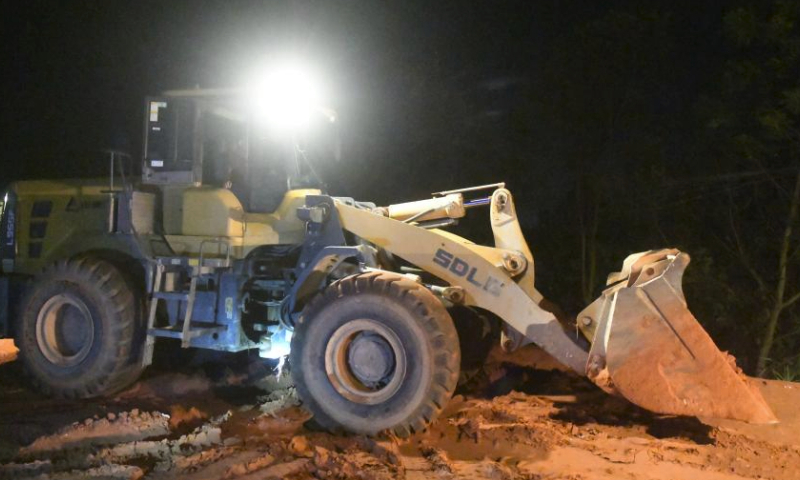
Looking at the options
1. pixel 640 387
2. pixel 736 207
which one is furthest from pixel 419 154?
pixel 640 387

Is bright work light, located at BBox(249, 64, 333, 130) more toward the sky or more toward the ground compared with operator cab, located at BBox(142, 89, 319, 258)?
more toward the sky

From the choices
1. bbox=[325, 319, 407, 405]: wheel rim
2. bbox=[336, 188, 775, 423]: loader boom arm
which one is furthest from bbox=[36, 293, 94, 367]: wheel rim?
bbox=[336, 188, 775, 423]: loader boom arm

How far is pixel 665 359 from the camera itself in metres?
5.20

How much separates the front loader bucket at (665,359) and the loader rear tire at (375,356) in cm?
118

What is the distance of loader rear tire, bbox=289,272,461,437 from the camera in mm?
5461

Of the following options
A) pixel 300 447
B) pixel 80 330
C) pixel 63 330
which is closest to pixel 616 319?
pixel 300 447

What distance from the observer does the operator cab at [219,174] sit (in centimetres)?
681

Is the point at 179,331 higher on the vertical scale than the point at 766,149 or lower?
lower

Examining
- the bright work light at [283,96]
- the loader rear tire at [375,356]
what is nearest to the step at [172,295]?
the loader rear tire at [375,356]

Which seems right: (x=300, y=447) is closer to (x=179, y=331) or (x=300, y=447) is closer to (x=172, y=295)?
(x=179, y=331)

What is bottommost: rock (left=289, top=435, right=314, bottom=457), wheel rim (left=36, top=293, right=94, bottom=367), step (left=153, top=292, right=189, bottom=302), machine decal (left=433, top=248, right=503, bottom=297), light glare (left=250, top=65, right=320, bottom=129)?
rock (left=289, top=435, right=314, bottom=457)

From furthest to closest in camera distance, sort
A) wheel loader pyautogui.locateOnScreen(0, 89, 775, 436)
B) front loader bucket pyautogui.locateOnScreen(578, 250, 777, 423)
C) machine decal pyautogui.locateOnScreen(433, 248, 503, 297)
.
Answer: machine decal pyautogui.locateOnScreen(433, 248, 503, 297)
wheel loader pyautogui.locateOnScreen(0, 89, 775, 436)
front loader bucket pyautogui.locateOnScreen(578, 250, 777, 423)

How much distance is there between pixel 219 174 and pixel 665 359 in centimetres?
440

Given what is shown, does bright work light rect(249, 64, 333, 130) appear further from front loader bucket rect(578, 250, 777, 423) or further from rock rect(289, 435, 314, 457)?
front loader bucket rect(578, 250, 777, 423)
